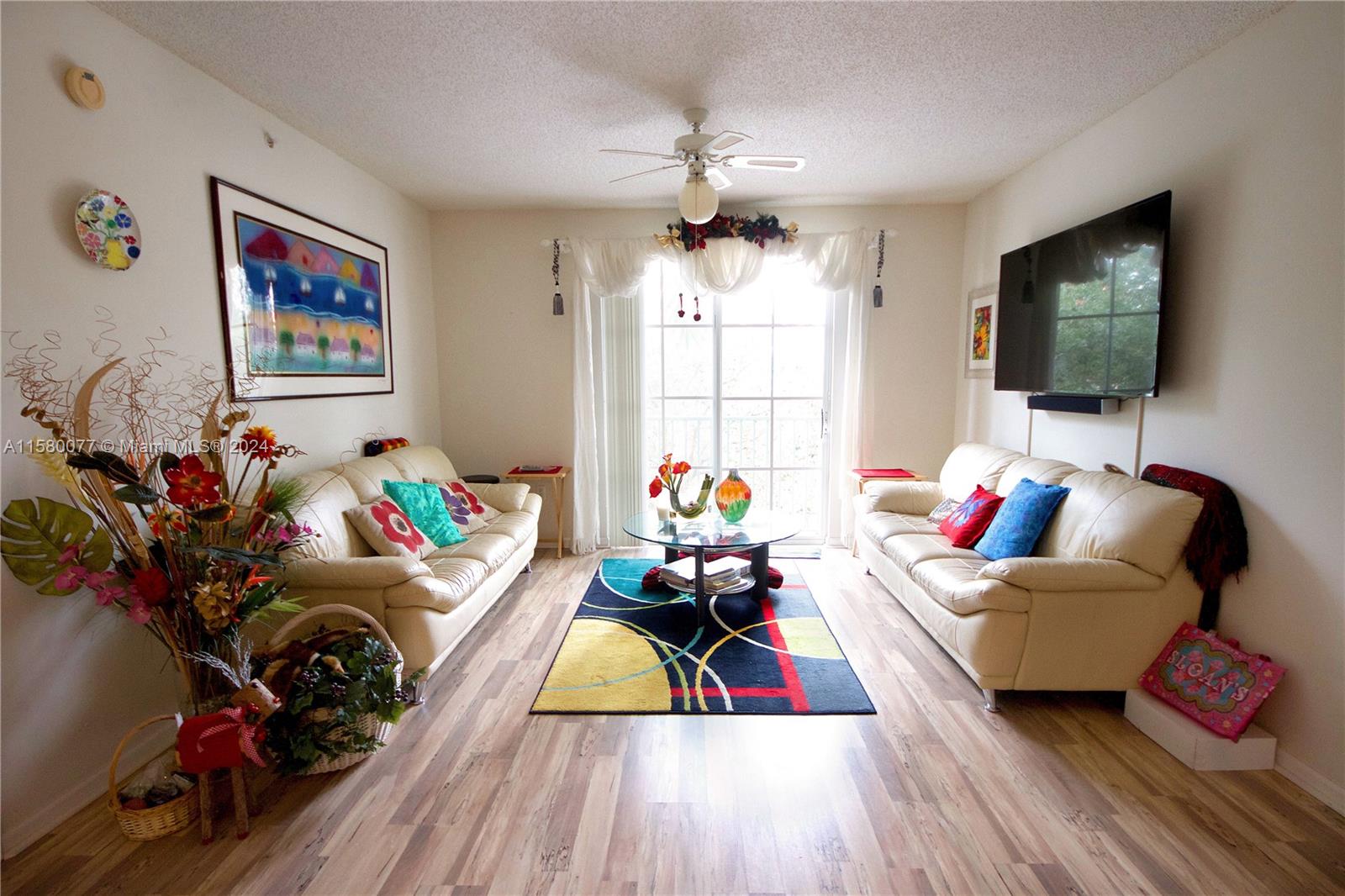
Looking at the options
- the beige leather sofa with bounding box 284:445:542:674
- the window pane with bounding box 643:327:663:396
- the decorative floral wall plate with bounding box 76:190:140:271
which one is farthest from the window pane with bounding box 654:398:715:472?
the decorative floral wall plate with bounding box 76:190:140:271

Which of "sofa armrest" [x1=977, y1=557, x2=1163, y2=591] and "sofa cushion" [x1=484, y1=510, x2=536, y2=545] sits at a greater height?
Result: "sofa armrest" [x1=977, y1=557, x2=1163, y2=591]

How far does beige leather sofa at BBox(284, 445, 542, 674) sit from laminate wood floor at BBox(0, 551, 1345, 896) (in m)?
0.33

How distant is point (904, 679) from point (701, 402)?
2531 mm

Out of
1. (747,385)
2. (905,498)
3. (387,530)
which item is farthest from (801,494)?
(387,530)

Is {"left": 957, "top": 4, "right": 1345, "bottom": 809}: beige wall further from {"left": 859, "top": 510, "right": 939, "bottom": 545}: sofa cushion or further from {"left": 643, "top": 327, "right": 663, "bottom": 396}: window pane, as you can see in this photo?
{"left": 643, "top": 327, "right": 663, "bottom": 396}: window pane

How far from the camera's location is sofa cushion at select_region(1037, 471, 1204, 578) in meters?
2.20

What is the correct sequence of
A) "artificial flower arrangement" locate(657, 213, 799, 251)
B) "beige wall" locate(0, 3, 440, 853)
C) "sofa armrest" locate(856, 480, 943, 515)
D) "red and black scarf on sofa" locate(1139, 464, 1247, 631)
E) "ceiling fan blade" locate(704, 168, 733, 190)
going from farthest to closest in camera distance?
"artificial flower arrangement" locate(657, 213, 799, 251), "sofa armrest" locate(856, 480, 943, 515), "ceiling fan blade" locate(704, 168, 733, 190), "red and black scarf on sofa" locate(1139, 464, 1247, 631), "beige wall" locate(0, 3, 440, 853)

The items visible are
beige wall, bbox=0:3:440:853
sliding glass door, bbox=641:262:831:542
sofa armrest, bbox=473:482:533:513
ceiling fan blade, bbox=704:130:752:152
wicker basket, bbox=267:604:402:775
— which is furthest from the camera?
sliding glass door, bbox=641:262:831:542

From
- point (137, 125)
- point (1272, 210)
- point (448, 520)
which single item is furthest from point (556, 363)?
point (1272, 210)

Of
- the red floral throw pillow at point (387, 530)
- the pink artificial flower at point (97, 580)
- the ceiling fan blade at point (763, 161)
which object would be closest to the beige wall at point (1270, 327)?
the ceiling fan blade at point (763, 161)

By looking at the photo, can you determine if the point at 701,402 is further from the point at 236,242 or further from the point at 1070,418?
the point at 236,242

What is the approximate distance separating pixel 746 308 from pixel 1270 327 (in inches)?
115

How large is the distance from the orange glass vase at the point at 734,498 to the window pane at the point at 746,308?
1577 millimetres

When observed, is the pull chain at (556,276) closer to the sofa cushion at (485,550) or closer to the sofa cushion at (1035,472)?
the sofa cushion at (485,550)
